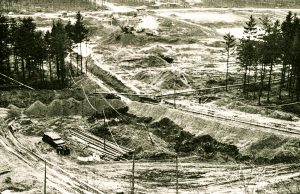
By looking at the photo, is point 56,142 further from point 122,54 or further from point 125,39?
point 125,39

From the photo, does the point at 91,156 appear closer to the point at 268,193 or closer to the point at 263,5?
the point at 268,193

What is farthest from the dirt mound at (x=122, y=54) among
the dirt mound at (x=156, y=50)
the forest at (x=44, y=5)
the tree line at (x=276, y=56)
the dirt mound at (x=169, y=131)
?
the forest at (x=44, y=5)

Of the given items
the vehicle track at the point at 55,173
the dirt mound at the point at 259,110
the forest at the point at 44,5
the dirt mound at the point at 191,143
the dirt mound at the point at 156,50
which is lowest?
the vehicle track at the point at 55,173

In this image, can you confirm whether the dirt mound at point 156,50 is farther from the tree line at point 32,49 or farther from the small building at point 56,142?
the small building at point 56,142

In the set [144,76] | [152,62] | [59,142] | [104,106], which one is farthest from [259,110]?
[152,62]

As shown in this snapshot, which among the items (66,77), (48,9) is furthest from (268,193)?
A: (48,9)

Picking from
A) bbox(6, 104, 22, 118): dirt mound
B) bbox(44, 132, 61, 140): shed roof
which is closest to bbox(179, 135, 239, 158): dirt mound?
bbox(44, 132, 61, 140): shed roof

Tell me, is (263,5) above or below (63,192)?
above
